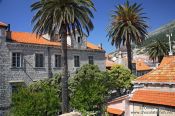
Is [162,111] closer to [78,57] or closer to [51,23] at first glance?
[51,23]

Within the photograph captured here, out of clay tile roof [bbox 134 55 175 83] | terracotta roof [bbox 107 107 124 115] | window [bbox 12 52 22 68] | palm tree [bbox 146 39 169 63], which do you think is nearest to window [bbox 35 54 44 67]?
window [bbox 12 52 22 68]

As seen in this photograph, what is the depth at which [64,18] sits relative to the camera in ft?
96.9

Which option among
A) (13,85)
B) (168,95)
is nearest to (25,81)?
(13,85)

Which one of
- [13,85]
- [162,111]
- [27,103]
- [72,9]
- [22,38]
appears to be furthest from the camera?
[22,38]

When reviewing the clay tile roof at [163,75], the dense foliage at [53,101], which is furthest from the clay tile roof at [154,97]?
the dense foliage at [53,101]

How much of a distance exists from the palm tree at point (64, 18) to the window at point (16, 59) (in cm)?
630

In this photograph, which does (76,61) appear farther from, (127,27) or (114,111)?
(114,111)

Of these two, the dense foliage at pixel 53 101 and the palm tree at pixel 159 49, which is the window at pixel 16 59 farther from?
the palm tree at pixel 159 49

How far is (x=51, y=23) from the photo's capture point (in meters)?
31.2

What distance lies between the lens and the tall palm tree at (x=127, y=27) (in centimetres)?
4050

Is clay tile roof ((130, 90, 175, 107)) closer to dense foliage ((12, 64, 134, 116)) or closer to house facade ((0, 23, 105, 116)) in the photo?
dense foliage ((12, 64, 134, 116))

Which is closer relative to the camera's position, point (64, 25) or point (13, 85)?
point (64, 25)

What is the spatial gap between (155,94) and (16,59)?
895 inches

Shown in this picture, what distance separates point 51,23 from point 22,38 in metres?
10.3
